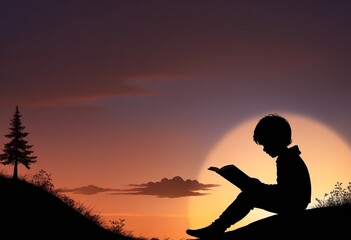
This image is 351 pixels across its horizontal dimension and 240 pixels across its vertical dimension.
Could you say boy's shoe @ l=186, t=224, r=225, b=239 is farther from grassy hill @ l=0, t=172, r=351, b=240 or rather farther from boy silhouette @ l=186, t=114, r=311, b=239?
grassy hill @ l=0, t=172, r=351, b=240

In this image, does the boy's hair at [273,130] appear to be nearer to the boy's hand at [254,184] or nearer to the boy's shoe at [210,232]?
the boy's hand at [254,184]

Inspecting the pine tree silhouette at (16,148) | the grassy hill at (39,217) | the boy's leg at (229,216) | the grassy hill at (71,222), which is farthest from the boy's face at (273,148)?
the pine tree silhouette at (16,148)

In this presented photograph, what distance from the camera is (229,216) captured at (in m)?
9.21

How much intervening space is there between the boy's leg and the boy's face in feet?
2.78

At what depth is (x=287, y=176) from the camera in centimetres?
888

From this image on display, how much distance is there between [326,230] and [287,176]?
43.4 inches

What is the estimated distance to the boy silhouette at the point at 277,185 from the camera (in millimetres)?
8859

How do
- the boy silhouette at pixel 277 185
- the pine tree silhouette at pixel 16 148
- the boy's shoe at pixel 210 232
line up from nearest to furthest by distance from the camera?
1. the boy silhouette at pixel 277 185
2. the boy's shoe at pixel 210 232
3. the pine tree silhouette at pixel 16 148

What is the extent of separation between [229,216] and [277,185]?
99 centimetres

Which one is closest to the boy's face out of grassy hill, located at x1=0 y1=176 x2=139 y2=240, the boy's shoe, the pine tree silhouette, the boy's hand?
the boy's hand

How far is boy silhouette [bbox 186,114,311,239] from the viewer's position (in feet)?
29.1

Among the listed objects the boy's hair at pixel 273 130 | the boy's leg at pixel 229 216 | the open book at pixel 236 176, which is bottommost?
the boy's leg at pixel 229 216

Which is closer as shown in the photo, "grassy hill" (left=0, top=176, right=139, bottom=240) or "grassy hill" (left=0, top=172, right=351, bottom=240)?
"grassy hill" (left=0, top=172, right=351, bottom=240)

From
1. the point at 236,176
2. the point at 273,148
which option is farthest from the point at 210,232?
the point at 273,148
